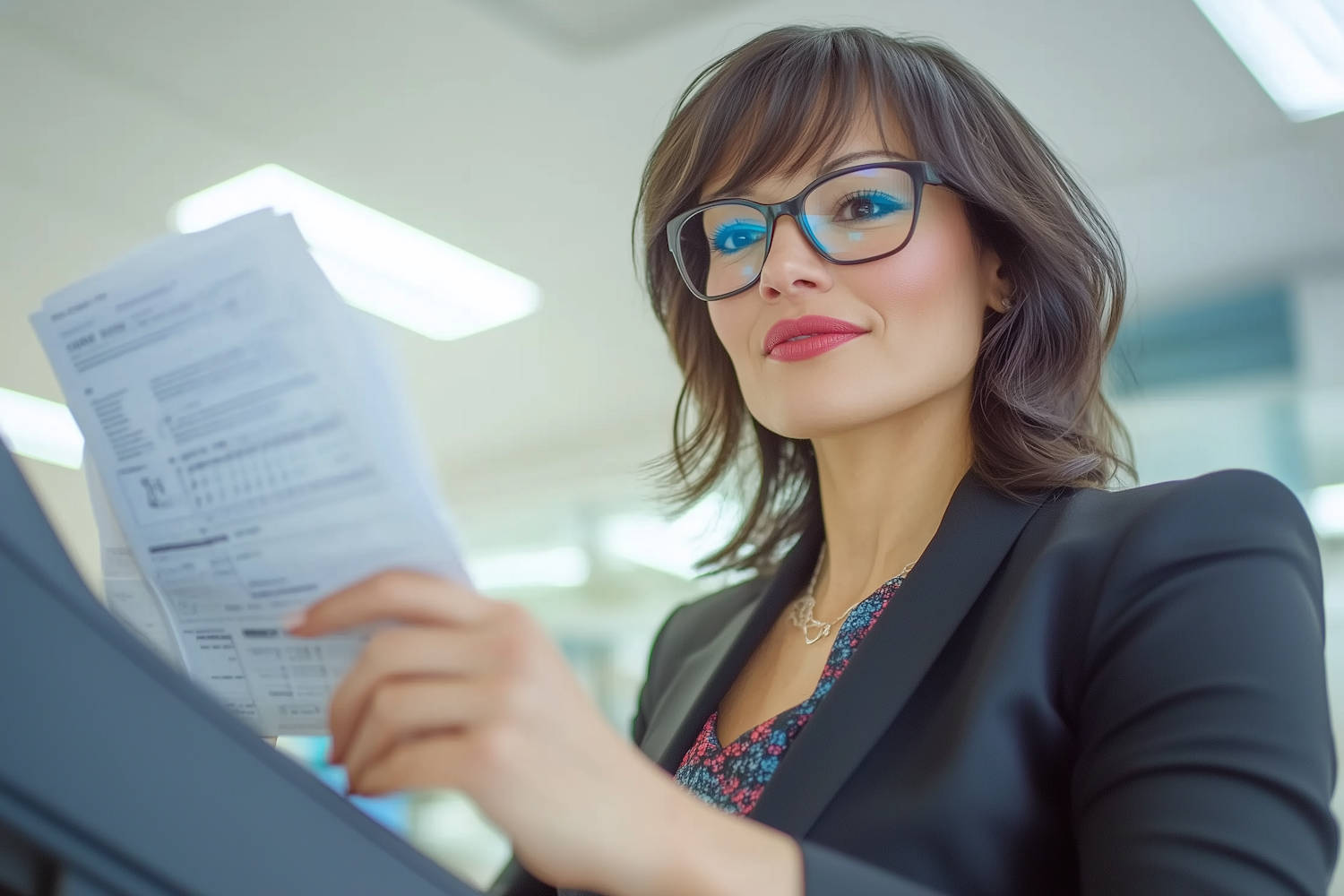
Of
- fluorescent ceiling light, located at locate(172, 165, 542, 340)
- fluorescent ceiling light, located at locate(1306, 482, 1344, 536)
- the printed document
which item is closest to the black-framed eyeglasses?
the printed document

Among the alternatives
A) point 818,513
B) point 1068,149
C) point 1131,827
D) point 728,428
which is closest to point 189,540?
point 1131,827

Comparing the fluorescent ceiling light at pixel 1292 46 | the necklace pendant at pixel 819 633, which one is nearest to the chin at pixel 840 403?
the necklace pendant at pixel 819 633

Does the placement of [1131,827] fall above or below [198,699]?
below

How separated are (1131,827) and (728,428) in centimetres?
99

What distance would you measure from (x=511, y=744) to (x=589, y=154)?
347cm

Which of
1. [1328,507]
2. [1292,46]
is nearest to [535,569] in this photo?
[1328,507]

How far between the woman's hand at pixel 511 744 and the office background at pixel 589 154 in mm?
1214

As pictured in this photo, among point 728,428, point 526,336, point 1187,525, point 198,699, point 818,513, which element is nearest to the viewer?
point 198,699

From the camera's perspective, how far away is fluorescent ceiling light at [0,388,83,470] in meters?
6.37

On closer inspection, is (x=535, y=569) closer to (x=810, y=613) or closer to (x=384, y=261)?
(x=384, y=261)

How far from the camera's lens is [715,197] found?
3.99ft

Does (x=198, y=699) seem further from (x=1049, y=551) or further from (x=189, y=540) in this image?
(x=1049, y=551)

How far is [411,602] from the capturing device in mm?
505

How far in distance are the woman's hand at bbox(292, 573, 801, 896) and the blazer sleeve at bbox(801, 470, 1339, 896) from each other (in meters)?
0.10
